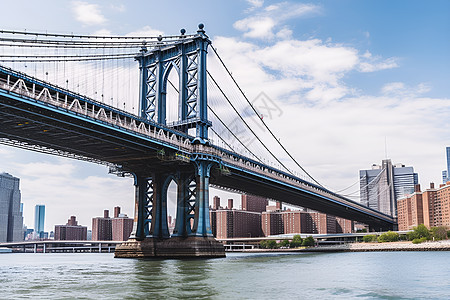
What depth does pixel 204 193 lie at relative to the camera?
66.6 meters

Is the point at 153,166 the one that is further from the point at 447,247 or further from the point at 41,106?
the point at 447,247

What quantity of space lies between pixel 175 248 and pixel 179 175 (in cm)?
952

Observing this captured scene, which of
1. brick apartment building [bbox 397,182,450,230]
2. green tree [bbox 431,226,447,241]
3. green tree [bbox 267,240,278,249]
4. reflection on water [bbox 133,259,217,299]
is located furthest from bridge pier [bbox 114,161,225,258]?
brick apartment building [bbox 397,182,450,230]

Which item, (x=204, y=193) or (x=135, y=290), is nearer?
(x=135, y=290)

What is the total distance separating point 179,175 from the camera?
69.3 m

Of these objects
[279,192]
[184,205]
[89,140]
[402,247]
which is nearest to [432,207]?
[402,247]

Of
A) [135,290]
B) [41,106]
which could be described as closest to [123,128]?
[41,106]

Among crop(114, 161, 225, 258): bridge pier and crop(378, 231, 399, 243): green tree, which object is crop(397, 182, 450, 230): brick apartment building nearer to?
crop(378, 231, 399, 243): green tree

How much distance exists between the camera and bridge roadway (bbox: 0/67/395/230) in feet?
148

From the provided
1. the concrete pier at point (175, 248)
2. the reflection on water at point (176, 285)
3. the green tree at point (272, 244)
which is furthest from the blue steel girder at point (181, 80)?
the green tree at point (272, 244)

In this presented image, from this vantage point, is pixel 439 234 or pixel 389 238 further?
pixel 389 238

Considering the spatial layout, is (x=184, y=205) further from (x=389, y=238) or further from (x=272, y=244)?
(x=272, y=244)

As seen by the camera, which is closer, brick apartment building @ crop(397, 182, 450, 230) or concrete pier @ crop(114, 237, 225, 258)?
concrete pier @ crop(114, 237, 225, 258)

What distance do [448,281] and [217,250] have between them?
118ft
